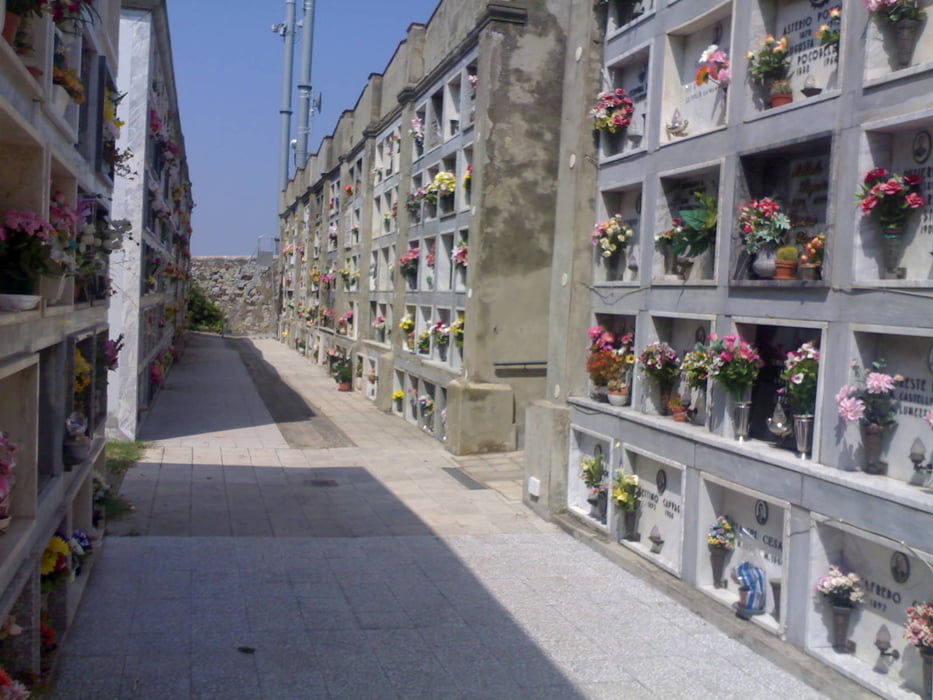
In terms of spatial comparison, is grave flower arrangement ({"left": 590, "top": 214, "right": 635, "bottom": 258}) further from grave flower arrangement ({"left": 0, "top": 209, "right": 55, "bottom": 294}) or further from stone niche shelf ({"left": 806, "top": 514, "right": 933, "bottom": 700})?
grave flower arrangement ({"left": 0, "top": 209, "right": 55, "bottom": 294})

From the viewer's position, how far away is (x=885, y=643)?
19.4ft

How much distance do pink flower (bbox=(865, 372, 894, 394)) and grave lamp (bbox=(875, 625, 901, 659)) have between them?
152cm

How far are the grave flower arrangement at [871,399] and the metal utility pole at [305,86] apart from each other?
3928 centimetres

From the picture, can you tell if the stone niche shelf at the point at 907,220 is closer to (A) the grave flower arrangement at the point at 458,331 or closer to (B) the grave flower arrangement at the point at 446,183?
(A) the grave flower arrangement at the point at 458,331

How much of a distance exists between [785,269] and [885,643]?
2.66m

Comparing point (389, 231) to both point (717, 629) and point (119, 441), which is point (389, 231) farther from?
point (717, 629)

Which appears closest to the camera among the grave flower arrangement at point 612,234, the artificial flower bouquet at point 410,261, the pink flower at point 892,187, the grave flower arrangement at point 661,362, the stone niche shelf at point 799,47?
the pink flower at point 892,187

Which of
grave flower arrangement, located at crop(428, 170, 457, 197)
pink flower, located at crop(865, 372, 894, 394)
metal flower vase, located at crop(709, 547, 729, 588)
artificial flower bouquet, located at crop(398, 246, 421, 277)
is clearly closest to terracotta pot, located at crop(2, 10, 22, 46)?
pink flower, located at crop(865, 372, 894, 394)

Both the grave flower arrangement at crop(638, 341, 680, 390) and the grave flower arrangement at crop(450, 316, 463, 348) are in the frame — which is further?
the grave flower arrangement at crop(450, 316, 463, 348)

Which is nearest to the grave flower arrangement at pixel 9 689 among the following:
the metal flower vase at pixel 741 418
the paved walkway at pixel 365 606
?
the paved walkway at pixel 365 606

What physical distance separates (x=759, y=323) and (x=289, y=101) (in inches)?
1635

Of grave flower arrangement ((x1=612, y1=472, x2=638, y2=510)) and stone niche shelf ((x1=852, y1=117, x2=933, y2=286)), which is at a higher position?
stone niche shelf ((x1=852, y1=117, x2=933, y2=286))

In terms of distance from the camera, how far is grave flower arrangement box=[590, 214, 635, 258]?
32.0 ft

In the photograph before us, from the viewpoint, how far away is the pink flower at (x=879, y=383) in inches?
231
